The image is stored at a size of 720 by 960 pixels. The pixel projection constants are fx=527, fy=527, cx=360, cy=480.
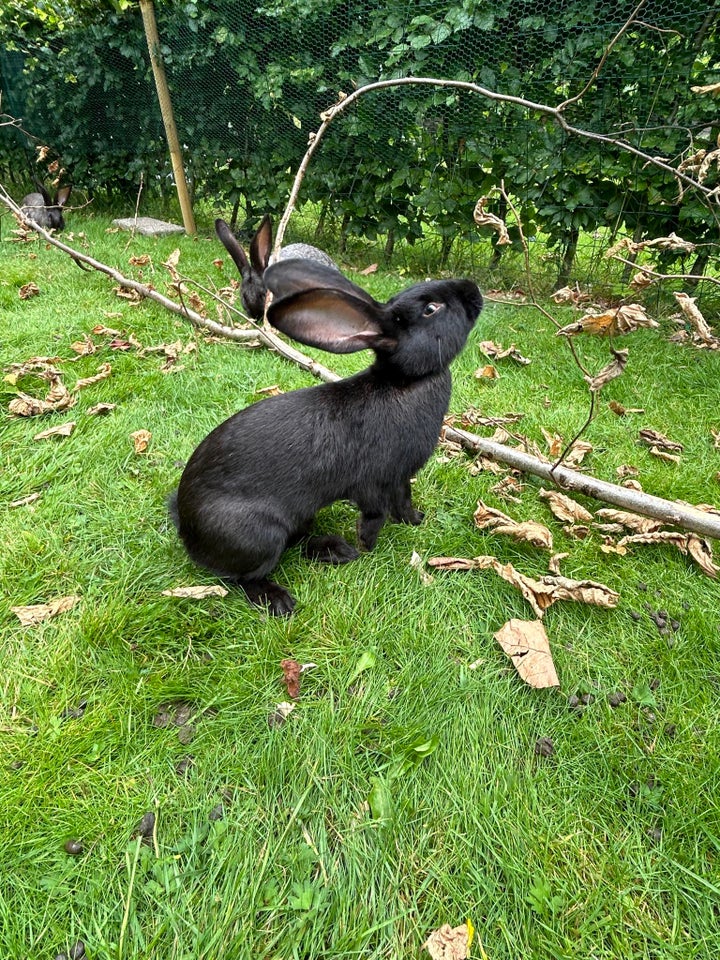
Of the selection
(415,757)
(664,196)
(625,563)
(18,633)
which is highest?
(664,196)

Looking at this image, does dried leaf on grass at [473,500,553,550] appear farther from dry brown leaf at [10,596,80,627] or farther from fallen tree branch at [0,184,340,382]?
dry brown leaf at [10,596,80,627]

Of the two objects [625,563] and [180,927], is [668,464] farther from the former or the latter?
[180,927]

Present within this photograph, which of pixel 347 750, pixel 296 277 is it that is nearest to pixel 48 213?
pixel 296 277

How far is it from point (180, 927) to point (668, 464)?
3.23m

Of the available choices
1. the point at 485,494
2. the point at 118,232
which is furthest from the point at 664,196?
the point at 118,232

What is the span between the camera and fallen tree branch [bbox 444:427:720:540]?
98.1 inches

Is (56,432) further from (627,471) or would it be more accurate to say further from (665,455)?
(665,455)

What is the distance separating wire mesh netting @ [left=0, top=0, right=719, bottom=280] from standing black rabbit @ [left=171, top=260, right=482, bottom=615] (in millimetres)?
1728

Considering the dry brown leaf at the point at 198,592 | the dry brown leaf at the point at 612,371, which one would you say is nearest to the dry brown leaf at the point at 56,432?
the dry brown leaf at the point at 198,592

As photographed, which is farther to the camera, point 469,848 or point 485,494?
point 485,494

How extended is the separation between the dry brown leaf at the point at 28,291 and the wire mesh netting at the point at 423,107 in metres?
3.66

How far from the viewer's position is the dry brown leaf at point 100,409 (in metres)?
3.39

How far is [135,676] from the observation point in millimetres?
1961

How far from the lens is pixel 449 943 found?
4.56 ft
